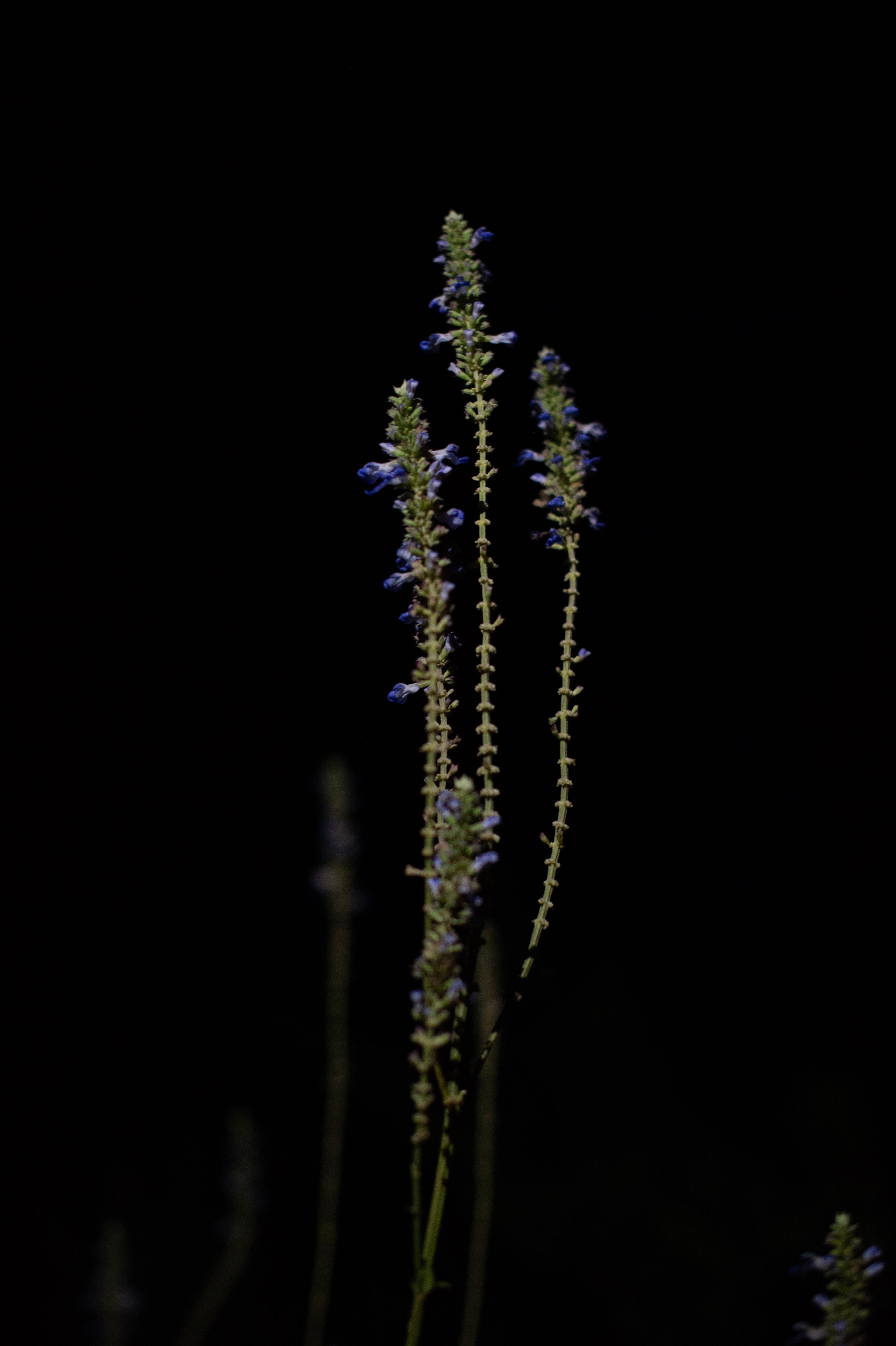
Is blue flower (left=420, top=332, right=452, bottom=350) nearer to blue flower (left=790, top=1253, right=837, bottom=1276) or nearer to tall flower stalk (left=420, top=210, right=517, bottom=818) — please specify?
tall flower stalk (left=420, top=210, right=517, bottom=818)

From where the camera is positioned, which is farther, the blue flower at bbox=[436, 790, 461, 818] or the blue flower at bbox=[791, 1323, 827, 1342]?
the blue flower at bbox=[791, 1323, 827, 1342]

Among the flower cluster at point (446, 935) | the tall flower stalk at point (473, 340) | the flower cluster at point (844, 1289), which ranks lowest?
the flower cluster at point (844, 1289)

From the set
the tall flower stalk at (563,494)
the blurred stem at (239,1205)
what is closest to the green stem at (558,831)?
the tall flower stalk at (563,494)

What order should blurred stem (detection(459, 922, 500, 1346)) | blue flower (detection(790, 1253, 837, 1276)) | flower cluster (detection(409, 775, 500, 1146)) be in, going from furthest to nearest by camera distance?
1. blurred stem (detection(459, 922, 500, 1346))
2. blue flower (detection(790, 1253, 837, 1276))
3. flower cluster (detection(409, 775, 500, 1146))

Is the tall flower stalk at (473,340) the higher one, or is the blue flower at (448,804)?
the tall flower stalk at (473,340)

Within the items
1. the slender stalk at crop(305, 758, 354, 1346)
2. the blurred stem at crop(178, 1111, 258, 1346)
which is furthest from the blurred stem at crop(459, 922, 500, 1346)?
the blurred stem at crop(178, 1111, 258, 1346)

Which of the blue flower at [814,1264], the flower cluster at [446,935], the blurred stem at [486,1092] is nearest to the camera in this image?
the flower cluster at [446,935]

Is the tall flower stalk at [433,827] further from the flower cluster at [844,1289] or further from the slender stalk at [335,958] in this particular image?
the slender stalk at [335,958]
